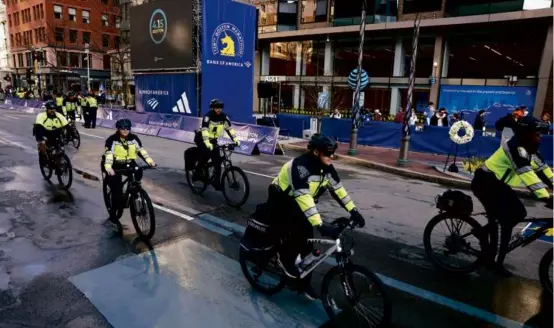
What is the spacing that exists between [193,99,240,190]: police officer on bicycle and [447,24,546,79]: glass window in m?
26.4

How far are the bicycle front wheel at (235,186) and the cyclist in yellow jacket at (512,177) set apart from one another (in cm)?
426

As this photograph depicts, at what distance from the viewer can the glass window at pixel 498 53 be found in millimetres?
26703

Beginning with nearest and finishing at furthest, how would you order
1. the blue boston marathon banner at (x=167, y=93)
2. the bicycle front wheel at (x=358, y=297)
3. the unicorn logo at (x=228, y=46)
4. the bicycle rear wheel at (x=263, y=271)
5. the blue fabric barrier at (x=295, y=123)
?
the bicycle front wheel at (x=358, y=297) < the bicycle rear wheel at (x=263, y=271) < the unicorn logo at (x=228, y=46) < the blue fabric barrier at (x=295, y=123) < the blue boston marathon banner at (x=167, y=93)

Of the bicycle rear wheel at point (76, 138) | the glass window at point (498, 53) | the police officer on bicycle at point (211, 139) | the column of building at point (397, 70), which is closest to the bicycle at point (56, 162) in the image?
the police officer on bicycle at point (211, 139)

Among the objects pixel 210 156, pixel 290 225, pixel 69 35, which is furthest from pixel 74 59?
pixel 290 225

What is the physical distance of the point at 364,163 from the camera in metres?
13.8

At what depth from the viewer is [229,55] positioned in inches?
798

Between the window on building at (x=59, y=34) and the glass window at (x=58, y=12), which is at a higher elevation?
the glass window at (x=58, y=12)

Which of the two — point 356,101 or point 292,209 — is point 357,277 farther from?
point 356,101

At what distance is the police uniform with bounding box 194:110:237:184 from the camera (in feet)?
27.5

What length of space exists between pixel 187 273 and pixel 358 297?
2.33 meters

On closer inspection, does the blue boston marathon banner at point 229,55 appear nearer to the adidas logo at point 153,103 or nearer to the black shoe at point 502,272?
the adidas logo at point 153,103

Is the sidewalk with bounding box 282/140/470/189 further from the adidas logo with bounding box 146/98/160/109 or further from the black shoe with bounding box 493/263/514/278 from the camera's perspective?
the adidas logo with bounding box 146/98/160/109

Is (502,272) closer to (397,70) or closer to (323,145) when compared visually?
(323,145)
